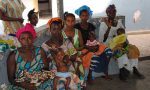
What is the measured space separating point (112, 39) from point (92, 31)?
63 cm

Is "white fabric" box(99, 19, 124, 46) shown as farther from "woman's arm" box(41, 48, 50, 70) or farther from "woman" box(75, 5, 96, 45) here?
"woman's arm" box(41, 48, 50, 70)

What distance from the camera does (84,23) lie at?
5.79 metres

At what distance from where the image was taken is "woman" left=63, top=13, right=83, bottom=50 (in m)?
5.10

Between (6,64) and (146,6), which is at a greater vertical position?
(146,6)

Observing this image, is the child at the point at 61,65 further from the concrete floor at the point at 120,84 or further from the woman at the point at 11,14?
the concrete floor at the point at 120,84

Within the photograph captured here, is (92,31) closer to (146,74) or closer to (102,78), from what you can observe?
(102,78)

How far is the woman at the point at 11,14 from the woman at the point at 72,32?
88cm

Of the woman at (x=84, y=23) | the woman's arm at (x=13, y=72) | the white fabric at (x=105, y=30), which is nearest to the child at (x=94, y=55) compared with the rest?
the woman at (x=84, y=23)

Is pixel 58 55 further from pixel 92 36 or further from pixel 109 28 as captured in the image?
pixel 109 28

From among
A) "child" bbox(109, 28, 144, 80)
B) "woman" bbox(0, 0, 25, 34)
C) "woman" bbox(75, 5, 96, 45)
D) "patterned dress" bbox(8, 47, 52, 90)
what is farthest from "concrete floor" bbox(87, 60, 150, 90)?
"patterned dress" bbox(8, 47, 52, 90)

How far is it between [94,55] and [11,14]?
161 centimetres

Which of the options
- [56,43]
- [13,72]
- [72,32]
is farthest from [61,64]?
[72,32]

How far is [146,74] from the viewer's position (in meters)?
6.56

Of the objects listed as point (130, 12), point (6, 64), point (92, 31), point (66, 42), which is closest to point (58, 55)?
point (66, 42)
